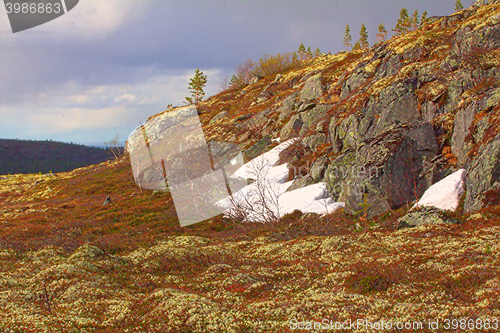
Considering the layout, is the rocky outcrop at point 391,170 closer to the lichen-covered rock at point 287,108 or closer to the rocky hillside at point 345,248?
the rocky hillside at point 345,248

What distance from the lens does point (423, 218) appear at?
16219 mm

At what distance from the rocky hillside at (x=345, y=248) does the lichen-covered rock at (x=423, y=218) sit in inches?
3.8

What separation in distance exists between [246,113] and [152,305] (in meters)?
64.1

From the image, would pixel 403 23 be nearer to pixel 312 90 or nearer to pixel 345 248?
pixel 312 90

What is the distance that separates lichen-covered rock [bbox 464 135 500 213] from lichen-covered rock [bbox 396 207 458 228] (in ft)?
4.87

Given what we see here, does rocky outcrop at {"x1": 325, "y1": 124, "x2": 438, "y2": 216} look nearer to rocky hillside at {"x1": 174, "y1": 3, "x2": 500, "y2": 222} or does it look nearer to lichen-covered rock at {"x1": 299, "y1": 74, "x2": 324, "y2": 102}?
rocky hillside at {"x1": 174, "y1": 3, "x2": 500, "y2": 222}

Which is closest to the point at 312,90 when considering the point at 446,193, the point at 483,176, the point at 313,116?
the point at 313,116

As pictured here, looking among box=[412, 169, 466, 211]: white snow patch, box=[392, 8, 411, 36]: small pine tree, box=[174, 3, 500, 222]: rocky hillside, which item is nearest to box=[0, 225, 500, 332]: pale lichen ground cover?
box=[412, 169, 466, 211]: white snow patch

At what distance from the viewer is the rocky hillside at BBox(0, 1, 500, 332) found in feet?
26.2

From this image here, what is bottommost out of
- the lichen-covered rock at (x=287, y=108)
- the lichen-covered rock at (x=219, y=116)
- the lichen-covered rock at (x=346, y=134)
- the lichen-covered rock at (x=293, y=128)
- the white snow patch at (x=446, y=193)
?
the white snow patch at (x=446, y=193)

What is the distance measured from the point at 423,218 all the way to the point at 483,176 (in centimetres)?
330

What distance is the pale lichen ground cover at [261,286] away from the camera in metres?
7.66

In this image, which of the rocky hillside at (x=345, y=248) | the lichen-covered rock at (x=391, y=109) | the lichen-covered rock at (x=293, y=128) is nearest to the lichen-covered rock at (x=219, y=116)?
the lichen-covered rock at (x=293, y=128)

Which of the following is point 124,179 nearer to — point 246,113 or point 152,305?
point 246,113
